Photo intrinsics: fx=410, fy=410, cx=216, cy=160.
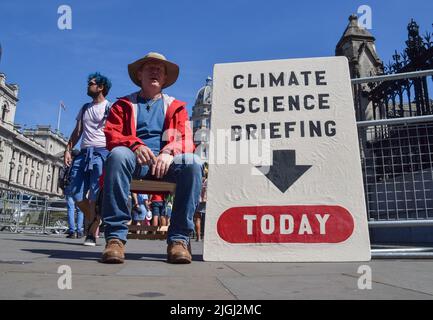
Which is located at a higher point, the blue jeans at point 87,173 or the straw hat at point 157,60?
the straw hat at point 157,60

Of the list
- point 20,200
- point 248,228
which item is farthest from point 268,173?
point 20,200

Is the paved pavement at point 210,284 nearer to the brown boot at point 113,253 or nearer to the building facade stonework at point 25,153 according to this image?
the brown boot at point 113,253

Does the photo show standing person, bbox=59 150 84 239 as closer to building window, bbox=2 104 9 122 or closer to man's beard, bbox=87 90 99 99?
man's beard, bbox=87 90 99 99

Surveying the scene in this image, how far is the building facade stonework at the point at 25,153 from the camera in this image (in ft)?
217

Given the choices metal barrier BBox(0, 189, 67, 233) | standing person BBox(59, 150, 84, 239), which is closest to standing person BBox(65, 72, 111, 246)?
standing person BBox(59, 150, 84, 239)

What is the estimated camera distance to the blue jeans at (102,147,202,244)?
271 centimetres

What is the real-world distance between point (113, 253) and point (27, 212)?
11273 millimetres

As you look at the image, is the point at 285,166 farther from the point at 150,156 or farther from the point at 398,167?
the point at 398,167

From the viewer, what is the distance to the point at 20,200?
40.3 ft

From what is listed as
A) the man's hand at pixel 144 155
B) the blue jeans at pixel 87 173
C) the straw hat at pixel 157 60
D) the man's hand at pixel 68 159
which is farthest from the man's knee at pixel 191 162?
the man's hand at pixel 68 159

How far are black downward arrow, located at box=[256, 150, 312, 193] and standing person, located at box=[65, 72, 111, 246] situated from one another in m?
2.40

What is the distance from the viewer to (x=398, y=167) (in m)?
3.59

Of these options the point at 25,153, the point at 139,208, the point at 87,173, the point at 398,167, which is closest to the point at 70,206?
the point at 139,208
